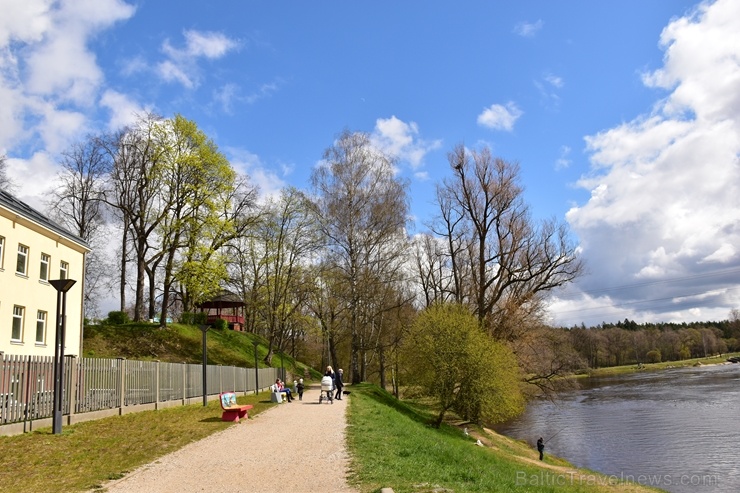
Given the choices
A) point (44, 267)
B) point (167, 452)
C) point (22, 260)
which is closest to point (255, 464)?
point (167, 452)

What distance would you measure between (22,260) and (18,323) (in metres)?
2.53

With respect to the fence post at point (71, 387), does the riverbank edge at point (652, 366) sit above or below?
below

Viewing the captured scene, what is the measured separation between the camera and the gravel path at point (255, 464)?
8203mm

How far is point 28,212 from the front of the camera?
78.8ft

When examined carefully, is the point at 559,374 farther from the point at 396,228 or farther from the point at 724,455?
the point at 396,228

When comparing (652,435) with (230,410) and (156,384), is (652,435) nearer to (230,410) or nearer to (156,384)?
(230,410)

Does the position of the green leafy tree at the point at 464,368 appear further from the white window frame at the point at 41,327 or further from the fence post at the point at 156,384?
the white window frame at the point at 41,327

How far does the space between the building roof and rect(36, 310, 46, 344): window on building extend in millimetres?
3702

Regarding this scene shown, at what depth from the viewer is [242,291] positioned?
4891 cm

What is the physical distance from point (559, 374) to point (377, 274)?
11883 mm

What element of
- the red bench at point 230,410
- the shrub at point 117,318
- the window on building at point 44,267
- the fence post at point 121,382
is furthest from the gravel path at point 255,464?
the shrub at point 117,318

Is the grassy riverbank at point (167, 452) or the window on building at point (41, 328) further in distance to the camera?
the window on building at point (41, 328)

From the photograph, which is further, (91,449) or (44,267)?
(44,267)

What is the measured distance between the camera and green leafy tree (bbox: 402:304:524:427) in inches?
1032
